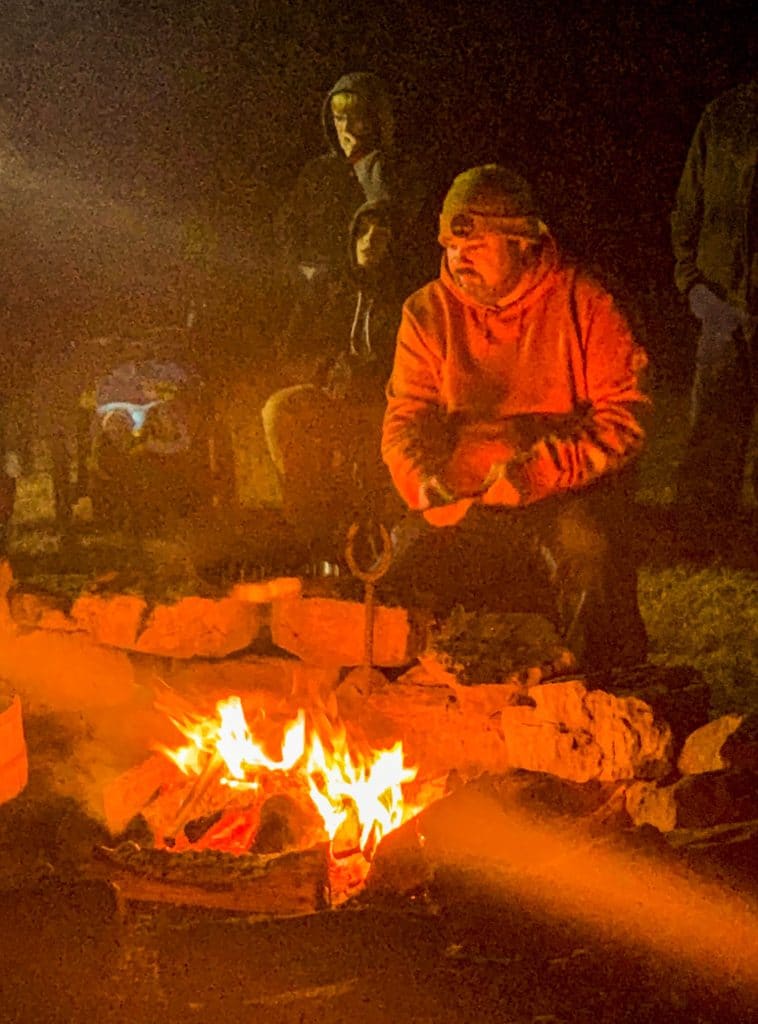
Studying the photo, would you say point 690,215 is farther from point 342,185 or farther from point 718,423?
point 342,185

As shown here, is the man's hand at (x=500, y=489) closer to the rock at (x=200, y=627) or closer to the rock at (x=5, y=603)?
the rock at (x=200, y=627)

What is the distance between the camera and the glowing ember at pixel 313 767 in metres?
3.52

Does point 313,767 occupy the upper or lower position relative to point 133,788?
upper

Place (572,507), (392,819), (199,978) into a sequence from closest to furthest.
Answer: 1. (199,978)
2. (392,819)
3. (572,507)

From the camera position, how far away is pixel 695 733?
3.53 meters

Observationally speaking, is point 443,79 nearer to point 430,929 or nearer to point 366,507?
point 366,507

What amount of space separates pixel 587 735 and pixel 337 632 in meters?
1.06

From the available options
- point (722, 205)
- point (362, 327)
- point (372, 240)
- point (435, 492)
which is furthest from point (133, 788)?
point (722, 205)

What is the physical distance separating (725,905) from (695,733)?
70 centimetres

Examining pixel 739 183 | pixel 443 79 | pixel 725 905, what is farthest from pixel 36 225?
pixel 725 905

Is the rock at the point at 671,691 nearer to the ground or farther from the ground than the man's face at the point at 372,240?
nearer to the ground

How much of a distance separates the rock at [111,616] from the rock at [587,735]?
5.30 feet

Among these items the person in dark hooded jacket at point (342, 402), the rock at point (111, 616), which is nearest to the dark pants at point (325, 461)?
the person in dark hooded jacket at point (342, 402)

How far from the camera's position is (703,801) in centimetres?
330
